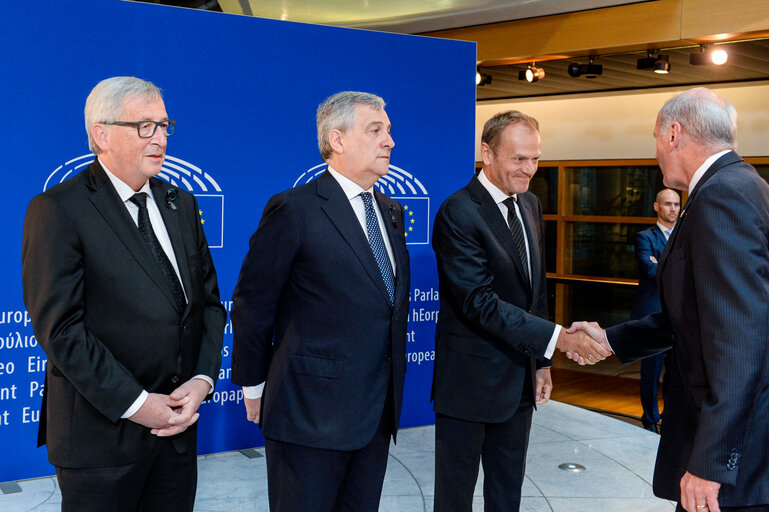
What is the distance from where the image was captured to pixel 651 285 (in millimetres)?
5941

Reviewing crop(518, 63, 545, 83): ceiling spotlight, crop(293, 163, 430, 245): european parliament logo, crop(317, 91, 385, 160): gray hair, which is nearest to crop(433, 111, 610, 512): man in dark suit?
crop(317, 91, 385, 160): gray hair

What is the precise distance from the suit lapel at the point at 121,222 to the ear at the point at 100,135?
0.24ft

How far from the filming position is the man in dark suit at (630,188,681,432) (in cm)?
597

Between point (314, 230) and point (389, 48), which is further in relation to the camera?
point (389, 48)

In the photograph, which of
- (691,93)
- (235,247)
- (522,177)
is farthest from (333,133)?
(235,247)

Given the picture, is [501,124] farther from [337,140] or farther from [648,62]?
[648,62]

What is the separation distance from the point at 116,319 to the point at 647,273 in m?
4.75

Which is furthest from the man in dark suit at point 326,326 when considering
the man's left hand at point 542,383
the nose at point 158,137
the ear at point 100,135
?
the man's left hand at point 542,383

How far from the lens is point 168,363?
6.98 ft

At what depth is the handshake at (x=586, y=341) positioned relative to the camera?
2994 mm

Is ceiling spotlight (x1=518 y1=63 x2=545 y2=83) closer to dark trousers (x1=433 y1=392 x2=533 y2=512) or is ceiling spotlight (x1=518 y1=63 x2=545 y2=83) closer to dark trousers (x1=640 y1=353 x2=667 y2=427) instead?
dark trousers (x1=640 y1=353 x2=667 y2=427)

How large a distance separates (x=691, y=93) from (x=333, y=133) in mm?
1063

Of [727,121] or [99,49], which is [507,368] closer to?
[727,121]

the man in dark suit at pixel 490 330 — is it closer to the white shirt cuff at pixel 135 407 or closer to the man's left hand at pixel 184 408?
the man's left hand at pixel 184 408
